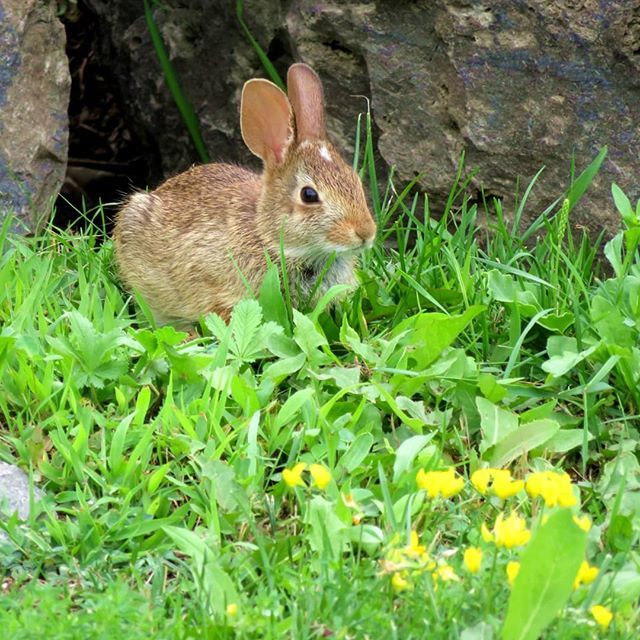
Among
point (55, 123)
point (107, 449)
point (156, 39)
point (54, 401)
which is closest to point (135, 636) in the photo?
point (107, 449)

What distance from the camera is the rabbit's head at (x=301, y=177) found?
4.55m

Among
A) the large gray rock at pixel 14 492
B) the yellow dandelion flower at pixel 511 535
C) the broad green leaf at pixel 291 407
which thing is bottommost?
the large gray rock at pixel 14 492

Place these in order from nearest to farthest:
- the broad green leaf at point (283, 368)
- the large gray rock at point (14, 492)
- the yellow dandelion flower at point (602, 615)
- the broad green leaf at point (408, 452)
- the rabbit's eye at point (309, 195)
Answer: the yellow dandelion flower at point (602, 615) < the large gray rock at point (14, 492) < the broad green leaf at point (408, 452) < the broad green leaf at point (283, 368) < the rabbit's eye at point (309, 195)

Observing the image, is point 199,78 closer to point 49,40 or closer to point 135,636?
point 49,40

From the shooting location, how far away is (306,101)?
4.80 m

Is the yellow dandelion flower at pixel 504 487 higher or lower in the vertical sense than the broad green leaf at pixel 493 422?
higher

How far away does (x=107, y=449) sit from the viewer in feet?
12.1

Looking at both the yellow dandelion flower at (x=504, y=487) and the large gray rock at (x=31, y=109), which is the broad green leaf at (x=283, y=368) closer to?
the yellow dandelion flower at (x=504, y=487)

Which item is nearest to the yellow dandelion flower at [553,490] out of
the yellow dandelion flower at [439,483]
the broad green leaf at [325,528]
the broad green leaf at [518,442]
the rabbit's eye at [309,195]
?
the yellow dandelion flower at [439,483]

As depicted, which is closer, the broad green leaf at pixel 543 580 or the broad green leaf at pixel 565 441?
the broad green leaf at pixel 543 580

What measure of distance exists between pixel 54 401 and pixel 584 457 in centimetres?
175

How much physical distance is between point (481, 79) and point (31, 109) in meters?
2.15

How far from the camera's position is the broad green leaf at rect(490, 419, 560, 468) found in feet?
12.2

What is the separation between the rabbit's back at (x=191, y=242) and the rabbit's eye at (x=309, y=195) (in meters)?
0.31
